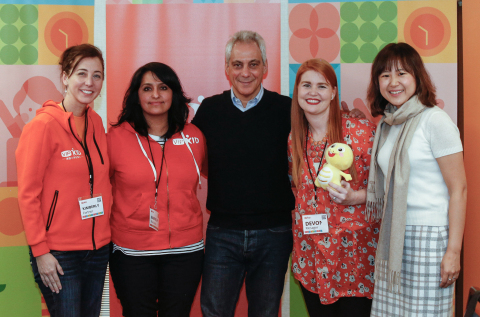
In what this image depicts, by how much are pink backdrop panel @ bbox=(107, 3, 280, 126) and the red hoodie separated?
1.01m

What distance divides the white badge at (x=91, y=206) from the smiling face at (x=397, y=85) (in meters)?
1.71

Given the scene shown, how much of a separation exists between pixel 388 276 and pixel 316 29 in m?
2.08

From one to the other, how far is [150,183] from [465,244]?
8.13 feet

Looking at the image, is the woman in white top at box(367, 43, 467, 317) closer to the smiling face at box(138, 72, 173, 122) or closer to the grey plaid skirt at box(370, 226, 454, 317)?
the grey plaid skirt at box(370, 226, 454, 317)

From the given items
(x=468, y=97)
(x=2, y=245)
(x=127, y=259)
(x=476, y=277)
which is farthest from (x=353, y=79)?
(x=2, y=245)

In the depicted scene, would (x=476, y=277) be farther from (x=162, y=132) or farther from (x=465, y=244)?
(x=162, y=132)

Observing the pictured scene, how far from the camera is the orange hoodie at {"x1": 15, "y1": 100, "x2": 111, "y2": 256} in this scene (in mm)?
1799

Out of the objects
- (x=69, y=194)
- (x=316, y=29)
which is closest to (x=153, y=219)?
(x=69, y=194)

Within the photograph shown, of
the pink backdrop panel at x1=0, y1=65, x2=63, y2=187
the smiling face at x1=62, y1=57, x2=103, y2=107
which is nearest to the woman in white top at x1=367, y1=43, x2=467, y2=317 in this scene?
the smiling face at x1=62, y1=57, x2=103, y2=107

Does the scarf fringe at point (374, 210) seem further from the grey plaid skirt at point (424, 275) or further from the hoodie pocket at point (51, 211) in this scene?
the hoodie pocket at point (51, 211)

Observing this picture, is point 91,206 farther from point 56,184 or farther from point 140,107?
point 140,107

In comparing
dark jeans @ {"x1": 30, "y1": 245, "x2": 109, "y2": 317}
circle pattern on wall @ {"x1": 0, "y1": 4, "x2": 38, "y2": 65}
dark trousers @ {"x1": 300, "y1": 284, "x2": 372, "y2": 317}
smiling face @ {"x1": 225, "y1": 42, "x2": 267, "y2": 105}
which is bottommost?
dark trousers @ {"x1": 300, "y1": 284, "x2": 372, "y2": 317}

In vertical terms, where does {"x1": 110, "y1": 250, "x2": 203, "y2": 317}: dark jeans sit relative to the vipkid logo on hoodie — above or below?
below

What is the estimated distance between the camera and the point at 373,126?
211cm
